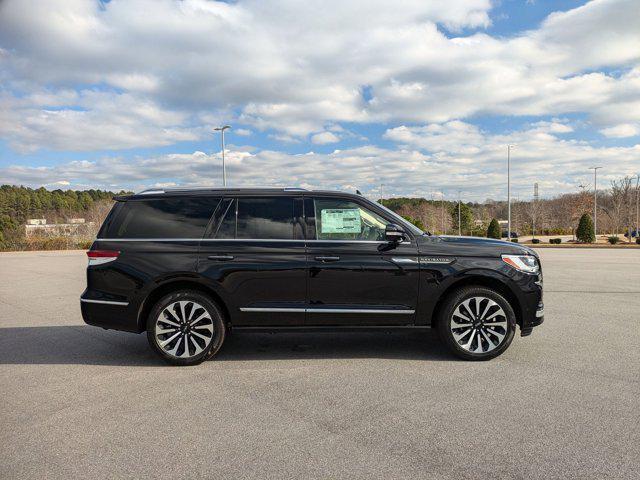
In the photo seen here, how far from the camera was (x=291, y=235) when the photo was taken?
201 inches

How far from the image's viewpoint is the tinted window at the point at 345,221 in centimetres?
511

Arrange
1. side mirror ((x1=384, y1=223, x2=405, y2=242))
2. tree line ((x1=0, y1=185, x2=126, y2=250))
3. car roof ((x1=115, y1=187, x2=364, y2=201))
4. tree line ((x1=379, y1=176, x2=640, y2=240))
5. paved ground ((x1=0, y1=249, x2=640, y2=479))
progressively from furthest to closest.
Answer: tree line ((x1=379, y1=176, x2=640, y2=240)) → tree line ((x1=0, y1=185, x2=126, y2=250)) → car roof ((x1=115, y1=187, x2=364, y2=201)) → side mirror ((x1=384, y1=223, x2=405, y2=242)) → paved ground ((x1=0, y1=249, x2=640, y2=479))

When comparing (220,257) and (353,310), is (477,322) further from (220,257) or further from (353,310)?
(220,257)

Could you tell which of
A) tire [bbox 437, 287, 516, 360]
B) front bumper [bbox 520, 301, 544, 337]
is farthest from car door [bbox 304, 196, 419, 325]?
front bumper [bbox 520, 301, 544, 337]

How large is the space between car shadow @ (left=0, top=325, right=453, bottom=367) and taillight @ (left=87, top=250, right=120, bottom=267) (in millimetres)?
1144

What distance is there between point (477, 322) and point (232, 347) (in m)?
2.91

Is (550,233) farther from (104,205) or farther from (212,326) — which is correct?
(212,326)

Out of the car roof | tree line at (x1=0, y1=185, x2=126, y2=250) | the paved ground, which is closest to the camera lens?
the paved ground

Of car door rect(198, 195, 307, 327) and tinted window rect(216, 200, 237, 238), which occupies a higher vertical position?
tinted window rect(216, 200, 237, 238)

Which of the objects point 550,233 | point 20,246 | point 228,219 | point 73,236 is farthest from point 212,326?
point 550,233

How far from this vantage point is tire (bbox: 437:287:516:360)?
5.03 meters

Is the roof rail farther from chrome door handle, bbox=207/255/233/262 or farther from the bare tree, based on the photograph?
the bare tree

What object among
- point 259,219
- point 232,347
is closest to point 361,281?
point 259,219

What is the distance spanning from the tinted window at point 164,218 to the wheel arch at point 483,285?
8.92 ft
